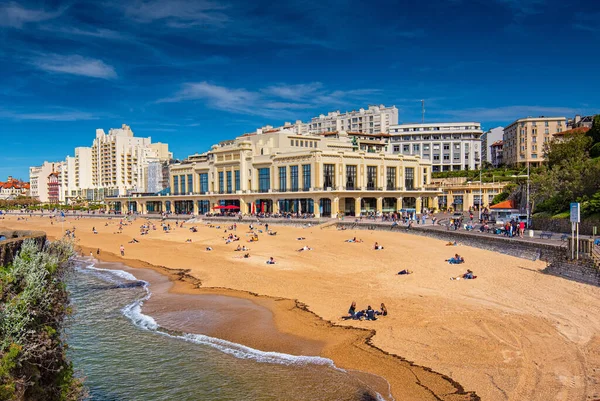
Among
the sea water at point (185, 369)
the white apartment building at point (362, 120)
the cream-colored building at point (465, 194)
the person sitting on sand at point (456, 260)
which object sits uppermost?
the white apartment building at point (362, 120)

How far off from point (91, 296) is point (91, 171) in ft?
492

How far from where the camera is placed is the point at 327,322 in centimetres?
1884

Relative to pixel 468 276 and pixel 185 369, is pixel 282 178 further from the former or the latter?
pixel 185 369

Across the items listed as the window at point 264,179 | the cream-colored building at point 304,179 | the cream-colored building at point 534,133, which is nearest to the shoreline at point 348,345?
the cream-colored building at point 304,179

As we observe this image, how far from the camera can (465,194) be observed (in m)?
73.1

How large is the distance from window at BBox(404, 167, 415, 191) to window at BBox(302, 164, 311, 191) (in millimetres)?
17335

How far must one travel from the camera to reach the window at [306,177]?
65.6 m

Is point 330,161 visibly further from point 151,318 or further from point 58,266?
point 58,266

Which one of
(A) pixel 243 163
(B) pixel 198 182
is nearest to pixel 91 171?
(B) pixel 198 182

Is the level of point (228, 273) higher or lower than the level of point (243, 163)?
lower

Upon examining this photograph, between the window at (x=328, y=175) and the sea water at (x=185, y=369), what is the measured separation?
151 feet

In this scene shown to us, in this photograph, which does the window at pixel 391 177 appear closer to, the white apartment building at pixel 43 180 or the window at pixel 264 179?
the window at pixel 264 179

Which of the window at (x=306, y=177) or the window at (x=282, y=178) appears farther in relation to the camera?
the window at (x=282, y=178)

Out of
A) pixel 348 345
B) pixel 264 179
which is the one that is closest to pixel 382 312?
pixel 348 345
